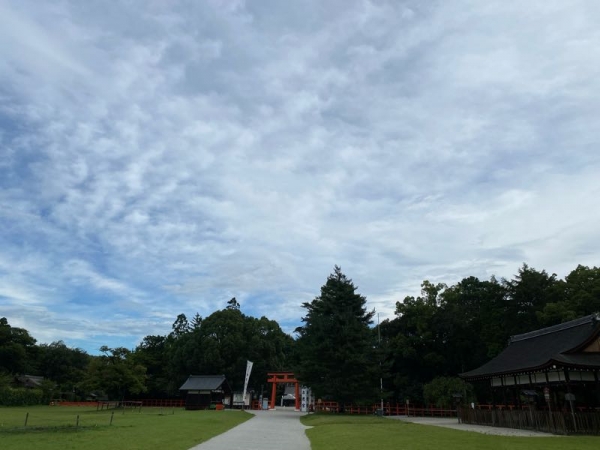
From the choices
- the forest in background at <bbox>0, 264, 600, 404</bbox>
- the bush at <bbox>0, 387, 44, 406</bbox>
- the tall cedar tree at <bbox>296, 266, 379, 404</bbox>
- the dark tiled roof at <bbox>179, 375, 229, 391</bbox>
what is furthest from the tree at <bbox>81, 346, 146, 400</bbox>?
the tall cedar tree at <bbox>296, 266, 379, 404</bbox>

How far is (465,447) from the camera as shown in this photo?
14.0 meters

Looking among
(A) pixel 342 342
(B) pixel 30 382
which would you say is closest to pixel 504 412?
(A) pixel 342 342

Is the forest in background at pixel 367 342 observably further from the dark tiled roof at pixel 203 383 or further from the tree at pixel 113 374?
the dark tiled roof at pixel 203 383

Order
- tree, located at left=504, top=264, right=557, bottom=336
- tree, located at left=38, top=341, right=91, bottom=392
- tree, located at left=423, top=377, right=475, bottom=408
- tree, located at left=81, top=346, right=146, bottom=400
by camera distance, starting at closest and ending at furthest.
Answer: tree, located at left=423, top=377, right=475, bottom=408 → tree, located at left=504, top=264, right=557, bottom=336 → tree, located at left=81, top=346, right=146, bottom=400 → tree, located at left=38, top=341, right=91, bottom=392

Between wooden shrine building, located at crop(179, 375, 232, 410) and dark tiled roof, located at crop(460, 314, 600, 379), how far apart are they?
32.2 m

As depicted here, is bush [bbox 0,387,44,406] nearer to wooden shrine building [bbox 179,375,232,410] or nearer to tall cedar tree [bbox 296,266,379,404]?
wooden shrine building [bbox 179,375,232,410]

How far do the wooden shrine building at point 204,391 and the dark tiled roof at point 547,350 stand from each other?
3224 centimetres

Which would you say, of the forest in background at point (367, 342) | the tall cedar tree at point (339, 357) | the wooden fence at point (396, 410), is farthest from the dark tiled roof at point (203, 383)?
the tall cedar tree at point (339, 357)

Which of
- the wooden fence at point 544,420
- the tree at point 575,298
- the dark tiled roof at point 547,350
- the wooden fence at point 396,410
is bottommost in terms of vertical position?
the wooden fence at point 396,410

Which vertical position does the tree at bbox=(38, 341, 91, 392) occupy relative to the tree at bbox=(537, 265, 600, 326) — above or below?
below

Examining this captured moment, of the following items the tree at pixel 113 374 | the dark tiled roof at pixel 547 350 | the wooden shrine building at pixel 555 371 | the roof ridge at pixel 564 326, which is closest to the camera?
the wooden shrine building at pixel 555 371

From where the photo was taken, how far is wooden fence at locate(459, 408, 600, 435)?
765 inches

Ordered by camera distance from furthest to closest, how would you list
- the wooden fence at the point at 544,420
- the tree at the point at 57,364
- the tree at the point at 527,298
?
the tree at the point at 57,364, the tree at the point at 527,298, the wooden fence at the point at 544,420

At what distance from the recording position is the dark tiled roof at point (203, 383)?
5169 cm
